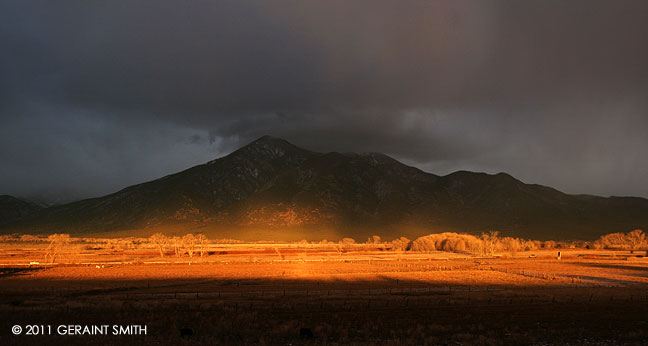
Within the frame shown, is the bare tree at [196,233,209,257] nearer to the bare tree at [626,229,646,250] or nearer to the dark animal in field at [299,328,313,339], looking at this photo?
the dark animal in field at [299,328,313,339]

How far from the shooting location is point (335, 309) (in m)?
31.3

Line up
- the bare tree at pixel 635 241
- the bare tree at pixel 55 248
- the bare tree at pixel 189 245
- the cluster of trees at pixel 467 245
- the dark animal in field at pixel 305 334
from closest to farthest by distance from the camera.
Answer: the dark animal in field at pixel 305 334 → the bare tree at pixel 55 248 → the bare tree at pixel 189 245 → the cluster of trees at pixel 467 245 → the bare tree at pixel 635 241

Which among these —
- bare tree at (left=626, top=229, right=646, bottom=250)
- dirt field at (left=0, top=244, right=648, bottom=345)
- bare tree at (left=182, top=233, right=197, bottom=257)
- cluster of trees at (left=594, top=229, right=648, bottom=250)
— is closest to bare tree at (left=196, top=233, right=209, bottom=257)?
bare tree at (left=182, top=233, right=197, bottom=257)

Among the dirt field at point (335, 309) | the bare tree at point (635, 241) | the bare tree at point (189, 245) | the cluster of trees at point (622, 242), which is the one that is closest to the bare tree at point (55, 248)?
the bare tree at point (189, 245)

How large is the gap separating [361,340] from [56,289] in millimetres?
36688

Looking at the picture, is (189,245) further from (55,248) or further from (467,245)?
(467,245)

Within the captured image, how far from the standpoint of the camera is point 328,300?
35594mm

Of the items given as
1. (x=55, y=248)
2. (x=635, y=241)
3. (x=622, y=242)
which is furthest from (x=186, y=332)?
(x=635, y=241)

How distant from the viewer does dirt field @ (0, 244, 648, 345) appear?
22.5 m

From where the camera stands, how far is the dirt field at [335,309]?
2252 cm

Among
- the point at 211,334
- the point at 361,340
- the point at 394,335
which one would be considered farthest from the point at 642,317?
the point at 211,334

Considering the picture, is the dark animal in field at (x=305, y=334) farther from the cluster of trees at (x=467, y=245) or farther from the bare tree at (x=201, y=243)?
the cluster of trees at (x=467, y=245)

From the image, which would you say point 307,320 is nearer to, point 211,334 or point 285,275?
point 211,334

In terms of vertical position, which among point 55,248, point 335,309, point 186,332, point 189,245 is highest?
point 55,248
